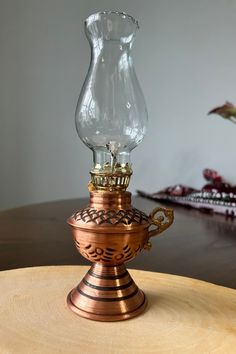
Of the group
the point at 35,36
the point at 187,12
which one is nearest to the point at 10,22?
the point at 35,36

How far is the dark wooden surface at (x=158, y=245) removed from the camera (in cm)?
63

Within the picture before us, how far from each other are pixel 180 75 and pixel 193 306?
1420 mm

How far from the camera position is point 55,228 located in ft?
3.01

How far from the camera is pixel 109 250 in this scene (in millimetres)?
430

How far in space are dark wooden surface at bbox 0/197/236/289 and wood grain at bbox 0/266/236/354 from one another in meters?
0.09

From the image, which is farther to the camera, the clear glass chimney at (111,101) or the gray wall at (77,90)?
the gray wall at (77,90)

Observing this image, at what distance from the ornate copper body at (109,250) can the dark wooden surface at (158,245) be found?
0.58ft

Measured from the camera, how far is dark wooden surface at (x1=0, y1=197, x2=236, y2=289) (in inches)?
25.0

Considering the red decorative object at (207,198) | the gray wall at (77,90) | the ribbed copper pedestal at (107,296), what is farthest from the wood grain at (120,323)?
the gray wall at (77,90)

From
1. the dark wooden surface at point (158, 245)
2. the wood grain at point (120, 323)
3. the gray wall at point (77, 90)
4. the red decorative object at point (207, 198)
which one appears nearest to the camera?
the wood grain at point (120, 323)

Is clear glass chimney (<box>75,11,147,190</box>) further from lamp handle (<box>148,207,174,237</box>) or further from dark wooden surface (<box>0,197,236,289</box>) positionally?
dark wooden surface (<box>0,197,236,289</box>)

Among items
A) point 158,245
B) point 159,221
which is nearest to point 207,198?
point 158,245

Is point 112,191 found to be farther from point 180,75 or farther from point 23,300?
point 180,75

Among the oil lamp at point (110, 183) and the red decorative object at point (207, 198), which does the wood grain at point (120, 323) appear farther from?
the red decorative object at point (207, 198)
